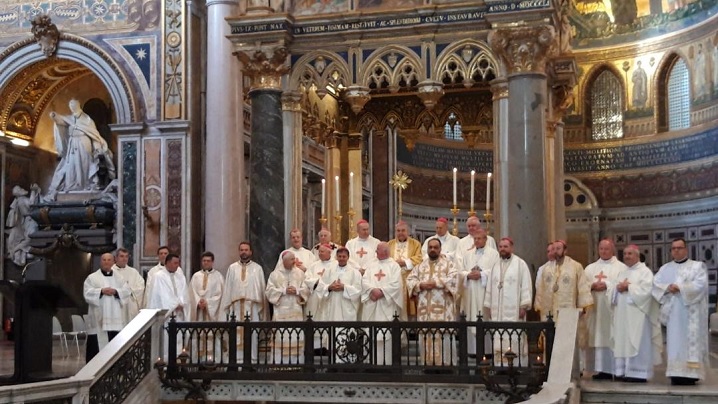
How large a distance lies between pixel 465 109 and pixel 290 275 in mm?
5134

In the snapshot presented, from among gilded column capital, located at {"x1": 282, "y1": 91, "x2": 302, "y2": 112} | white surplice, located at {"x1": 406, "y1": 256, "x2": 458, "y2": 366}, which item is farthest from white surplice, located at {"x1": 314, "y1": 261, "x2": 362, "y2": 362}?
gilded column capital, located at {"x1": 282, "y1": 91, "x2": 302, "y2": 112}

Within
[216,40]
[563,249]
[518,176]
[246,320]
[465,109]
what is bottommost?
[246,320]

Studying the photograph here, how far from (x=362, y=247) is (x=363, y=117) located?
417 cm

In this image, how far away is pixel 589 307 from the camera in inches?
473

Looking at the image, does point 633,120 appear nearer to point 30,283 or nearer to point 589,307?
point 589,307

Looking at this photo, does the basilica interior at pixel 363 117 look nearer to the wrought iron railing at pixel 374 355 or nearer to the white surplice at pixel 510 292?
the white surplice at pixel 510 292

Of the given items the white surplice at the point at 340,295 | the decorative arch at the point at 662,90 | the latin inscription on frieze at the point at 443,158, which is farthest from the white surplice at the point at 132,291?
the decorative arch at the point at 662,90

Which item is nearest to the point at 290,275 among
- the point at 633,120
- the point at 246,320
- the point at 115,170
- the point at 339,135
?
the point at 246,320

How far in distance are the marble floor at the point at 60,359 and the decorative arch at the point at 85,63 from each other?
164 inches

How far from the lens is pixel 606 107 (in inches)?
1061

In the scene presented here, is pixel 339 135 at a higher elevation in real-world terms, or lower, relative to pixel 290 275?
higher

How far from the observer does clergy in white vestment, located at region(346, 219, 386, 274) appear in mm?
13697

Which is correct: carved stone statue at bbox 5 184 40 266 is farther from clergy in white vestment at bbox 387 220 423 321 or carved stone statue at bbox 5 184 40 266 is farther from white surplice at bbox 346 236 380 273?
clergy in white vestment at bbox 387 220 423 321

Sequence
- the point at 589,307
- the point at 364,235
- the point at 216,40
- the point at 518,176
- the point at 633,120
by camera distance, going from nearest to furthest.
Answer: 1. the point at 589,307
2. the point at 518,176
3. the point at 364,235
4. the point at 216,40
5. the point at 633,120
